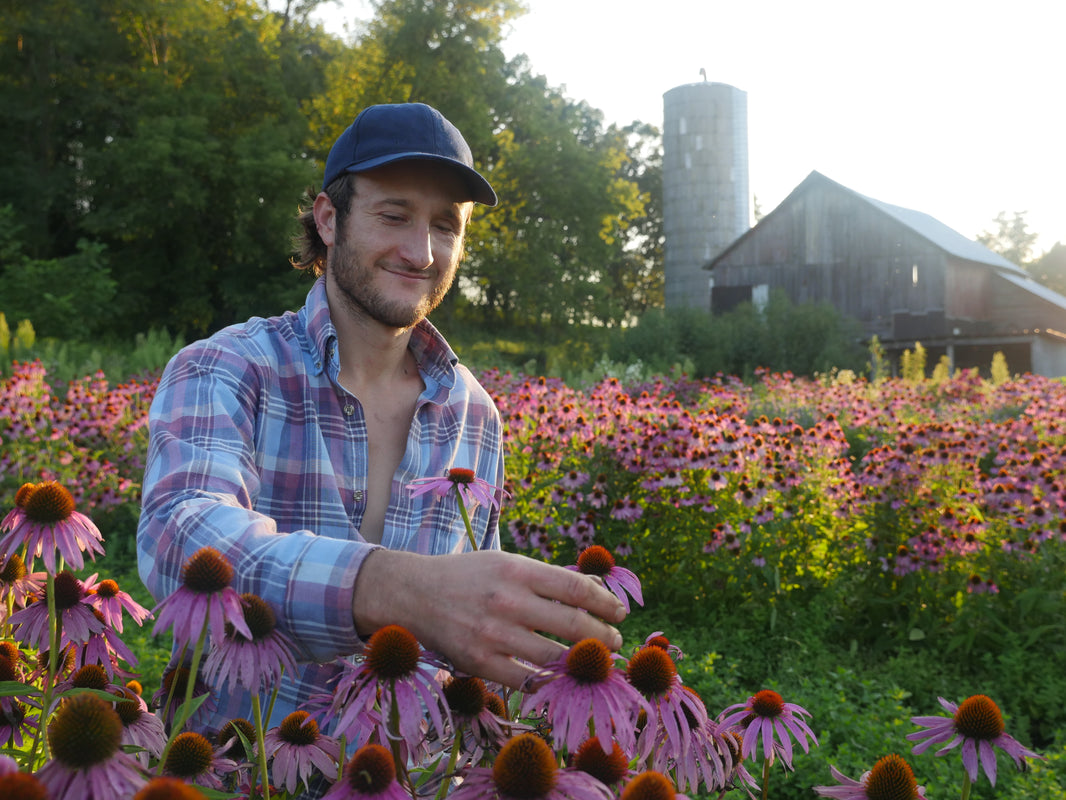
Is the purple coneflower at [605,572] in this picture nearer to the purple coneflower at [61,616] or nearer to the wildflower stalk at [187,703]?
the wildflower stalk at [187,703]

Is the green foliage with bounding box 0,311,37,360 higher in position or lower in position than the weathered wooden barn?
lower

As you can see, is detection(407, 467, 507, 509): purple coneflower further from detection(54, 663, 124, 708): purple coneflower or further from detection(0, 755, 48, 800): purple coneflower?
detection(0, 755, 48, 800): purple coneflower

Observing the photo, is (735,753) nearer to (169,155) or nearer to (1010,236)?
(169,155)

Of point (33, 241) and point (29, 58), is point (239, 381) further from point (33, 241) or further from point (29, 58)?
point (29, 58)

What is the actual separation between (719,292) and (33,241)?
18.4m

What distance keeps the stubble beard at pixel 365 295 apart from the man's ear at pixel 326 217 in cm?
7

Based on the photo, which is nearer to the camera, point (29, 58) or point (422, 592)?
point (422, 592)

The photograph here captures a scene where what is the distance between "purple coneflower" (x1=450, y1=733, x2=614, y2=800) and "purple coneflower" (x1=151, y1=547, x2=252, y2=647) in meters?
0.25

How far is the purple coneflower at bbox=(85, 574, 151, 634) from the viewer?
1.13 meters

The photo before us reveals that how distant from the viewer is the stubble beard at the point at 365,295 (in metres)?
1.88

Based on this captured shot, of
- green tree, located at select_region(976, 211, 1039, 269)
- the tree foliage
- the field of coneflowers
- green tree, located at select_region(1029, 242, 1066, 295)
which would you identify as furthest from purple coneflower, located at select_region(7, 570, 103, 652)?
green tree, located at select_region(976, 211, 1039, 269)

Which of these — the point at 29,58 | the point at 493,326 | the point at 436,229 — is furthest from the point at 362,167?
the point at 493,326

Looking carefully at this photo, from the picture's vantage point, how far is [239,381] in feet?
5.19

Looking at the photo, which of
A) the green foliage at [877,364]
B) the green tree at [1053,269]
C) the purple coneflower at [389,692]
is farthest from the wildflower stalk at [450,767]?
the green tree at [1053,269]
